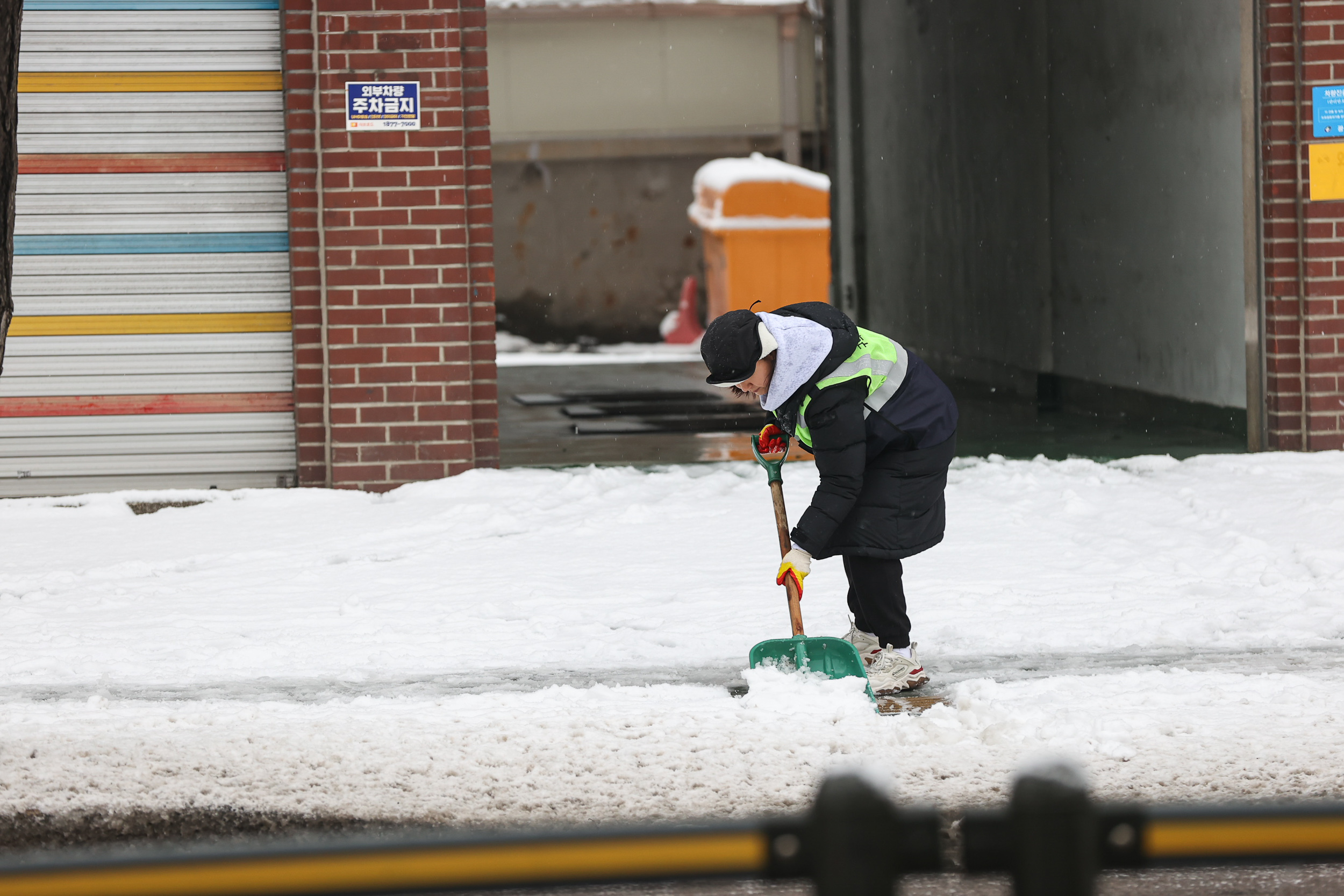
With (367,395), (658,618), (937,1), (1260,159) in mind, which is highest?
(937,1)

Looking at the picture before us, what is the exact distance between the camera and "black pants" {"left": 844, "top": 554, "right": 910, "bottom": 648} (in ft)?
15.7

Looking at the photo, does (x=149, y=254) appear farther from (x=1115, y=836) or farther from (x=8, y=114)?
(x=1115, y=836)

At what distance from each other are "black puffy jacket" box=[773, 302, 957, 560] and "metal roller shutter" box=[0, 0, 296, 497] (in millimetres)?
4518

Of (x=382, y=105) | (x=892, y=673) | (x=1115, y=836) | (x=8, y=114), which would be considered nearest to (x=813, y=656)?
(x=892, y=673)

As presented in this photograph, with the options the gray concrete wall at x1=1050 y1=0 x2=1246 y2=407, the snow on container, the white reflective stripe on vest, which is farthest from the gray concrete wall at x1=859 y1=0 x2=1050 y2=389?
the white reflective stripe on vest

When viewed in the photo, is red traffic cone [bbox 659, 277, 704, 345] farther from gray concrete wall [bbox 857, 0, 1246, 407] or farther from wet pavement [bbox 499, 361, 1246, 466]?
wet pavement [bbox 499, 361, 1246, 466]

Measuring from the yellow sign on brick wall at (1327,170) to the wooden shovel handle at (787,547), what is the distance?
5306mm

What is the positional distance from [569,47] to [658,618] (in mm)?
17197

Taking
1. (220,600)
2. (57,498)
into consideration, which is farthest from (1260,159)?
(57,498)

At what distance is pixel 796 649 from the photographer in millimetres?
4621

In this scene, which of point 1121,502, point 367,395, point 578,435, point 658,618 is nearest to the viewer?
point 658,618

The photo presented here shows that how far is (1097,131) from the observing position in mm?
12844

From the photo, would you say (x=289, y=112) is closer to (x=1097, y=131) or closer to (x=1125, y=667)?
(x=1125, y=667)

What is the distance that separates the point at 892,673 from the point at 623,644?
1123mm
